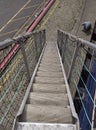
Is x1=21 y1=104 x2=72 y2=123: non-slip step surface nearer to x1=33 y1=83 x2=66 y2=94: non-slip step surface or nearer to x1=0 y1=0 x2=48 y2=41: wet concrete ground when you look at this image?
x1=33 y1=83 x2=66 y2=94: non-slip step surface

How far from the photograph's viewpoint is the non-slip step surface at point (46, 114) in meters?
3.54

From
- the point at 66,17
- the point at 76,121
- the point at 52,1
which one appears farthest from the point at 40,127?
the point at 52,1

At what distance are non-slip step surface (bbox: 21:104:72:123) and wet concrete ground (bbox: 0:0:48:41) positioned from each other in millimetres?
13542

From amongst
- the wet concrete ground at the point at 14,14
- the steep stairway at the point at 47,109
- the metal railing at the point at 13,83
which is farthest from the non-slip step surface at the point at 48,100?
the wet concrete ground at the point at 14,14

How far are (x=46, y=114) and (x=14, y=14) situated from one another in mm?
17914

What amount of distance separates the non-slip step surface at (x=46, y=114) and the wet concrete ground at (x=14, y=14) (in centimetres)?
1354

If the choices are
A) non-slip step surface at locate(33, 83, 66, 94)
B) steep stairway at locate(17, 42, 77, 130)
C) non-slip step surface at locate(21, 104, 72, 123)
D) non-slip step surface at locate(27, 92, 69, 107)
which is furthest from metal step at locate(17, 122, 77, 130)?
non-slip step surface at locate(33, 83, 66, 94)

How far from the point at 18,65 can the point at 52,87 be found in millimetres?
4218

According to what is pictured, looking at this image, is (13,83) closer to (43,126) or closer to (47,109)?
(47,109)

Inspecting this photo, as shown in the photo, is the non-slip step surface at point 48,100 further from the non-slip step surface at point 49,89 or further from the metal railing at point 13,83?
the non-slip step surface at point 49,89

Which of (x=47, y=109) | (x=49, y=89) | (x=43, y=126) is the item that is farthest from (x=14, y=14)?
(x=43, y=126)

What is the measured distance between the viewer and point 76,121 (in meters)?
3.37

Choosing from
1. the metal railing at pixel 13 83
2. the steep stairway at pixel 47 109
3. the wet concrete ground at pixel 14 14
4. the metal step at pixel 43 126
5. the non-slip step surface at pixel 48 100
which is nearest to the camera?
the metal step at pixel 43 126

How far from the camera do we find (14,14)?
68.1 ft
